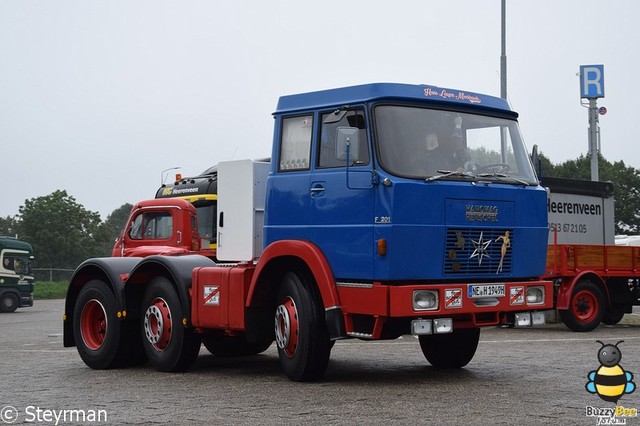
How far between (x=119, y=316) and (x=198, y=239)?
2.16m

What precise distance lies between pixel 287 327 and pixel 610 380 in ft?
11.3

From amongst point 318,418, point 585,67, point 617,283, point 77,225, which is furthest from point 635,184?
point 318,418

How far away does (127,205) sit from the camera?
122875 mm

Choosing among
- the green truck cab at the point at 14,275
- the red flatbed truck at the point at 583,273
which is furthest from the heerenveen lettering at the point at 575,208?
the green truck cab at the point at 14,275

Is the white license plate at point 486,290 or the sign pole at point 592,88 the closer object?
the white license plate at point 486,290

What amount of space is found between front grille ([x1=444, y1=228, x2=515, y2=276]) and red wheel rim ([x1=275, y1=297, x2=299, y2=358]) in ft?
5.61

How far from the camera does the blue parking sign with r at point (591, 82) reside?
36719mm

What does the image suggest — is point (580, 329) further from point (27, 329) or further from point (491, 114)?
point (27, 329)

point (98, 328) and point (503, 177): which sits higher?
point (503, 177)

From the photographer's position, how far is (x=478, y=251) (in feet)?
36.0

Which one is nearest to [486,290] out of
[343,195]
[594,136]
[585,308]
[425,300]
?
[425,300]

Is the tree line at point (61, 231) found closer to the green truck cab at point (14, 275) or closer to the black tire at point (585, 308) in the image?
the green truck cab at point (14, 275)

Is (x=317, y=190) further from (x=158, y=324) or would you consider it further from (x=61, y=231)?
(x=61, y=231)

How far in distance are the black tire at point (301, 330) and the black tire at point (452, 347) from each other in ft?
6.74
